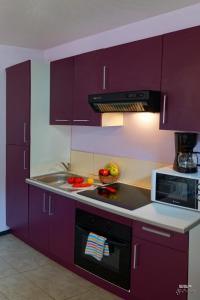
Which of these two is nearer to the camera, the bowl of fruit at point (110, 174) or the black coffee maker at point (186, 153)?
the black coffee maker at point (186, 153)

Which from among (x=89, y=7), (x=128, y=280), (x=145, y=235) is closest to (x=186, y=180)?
(x=145, y=235)

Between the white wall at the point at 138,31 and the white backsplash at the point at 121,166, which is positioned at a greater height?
the white wall at the point at 138,31

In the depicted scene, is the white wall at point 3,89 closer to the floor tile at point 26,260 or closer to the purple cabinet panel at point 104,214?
the floor tile at point 26,260

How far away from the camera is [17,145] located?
3273 mm

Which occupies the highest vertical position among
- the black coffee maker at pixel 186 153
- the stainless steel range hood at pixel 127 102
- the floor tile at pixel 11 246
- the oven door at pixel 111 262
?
the stainless steel range hood at pixel 127 102

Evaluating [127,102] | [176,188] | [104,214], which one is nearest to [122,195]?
[104,214]

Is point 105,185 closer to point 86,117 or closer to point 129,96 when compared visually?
point 86,117

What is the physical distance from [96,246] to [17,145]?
1537mm

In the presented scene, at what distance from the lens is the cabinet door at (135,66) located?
7.27 feet

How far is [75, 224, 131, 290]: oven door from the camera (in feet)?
7.23

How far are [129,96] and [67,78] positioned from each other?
1.01m

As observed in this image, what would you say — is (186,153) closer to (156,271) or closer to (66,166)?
(156,271)

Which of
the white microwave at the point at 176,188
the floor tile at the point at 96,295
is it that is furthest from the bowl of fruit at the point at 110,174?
the floor tile at the point at 96,295

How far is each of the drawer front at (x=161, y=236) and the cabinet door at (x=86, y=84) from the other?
109 cm
